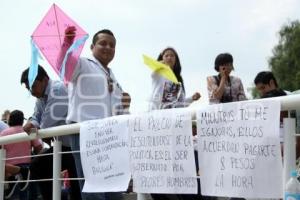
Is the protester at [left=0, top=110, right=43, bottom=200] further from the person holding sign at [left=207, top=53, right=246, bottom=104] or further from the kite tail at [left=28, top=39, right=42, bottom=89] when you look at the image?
the person holding sign at [left=207, top=53, right=246, bottom=104]

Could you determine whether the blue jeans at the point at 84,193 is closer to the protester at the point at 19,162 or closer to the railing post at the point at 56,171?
the railing post at the point at 56,171

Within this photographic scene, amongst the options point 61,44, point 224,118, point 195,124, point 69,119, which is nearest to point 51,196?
point 69,119

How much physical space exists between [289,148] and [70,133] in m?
1.72

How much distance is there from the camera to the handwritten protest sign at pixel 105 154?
347cm

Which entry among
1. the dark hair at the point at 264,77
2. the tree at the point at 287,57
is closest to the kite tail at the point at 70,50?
the dark hair at the point at 264,77

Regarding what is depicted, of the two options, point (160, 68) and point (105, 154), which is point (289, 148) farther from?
point (160, 68)

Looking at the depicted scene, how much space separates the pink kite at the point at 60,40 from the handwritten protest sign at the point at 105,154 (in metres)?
0.48

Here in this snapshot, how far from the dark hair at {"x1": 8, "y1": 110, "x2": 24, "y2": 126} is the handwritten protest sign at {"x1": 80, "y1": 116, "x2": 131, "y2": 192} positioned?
2.43 meters

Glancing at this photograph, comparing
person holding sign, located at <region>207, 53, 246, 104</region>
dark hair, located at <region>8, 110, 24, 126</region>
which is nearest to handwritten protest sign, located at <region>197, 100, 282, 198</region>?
person holding sign, located at <region>207, 53, 246, 104</region>

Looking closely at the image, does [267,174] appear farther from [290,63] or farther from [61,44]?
[290,63]

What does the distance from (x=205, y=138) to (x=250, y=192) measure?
1.25 feet

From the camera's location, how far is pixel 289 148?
2.61 metres

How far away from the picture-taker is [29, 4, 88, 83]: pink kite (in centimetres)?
397

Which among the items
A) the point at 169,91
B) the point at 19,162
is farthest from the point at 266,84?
the point at 19,162
